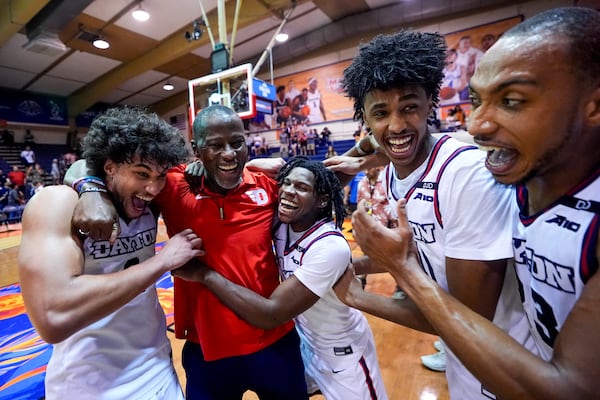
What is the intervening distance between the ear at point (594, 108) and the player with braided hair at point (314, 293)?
1.08 meters

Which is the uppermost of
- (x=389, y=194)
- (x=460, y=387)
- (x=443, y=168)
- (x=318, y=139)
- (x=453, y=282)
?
(x=318, y=139)

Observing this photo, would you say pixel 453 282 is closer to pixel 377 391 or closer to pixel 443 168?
pixel 443 168

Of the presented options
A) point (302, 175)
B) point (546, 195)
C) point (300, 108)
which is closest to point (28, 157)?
point (300, 108)

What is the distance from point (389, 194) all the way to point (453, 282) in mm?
591

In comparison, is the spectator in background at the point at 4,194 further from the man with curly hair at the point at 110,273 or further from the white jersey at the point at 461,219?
the white jersey at the point at 461,219

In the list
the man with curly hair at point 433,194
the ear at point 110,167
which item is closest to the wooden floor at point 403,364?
the man with curly hair at point 433,194

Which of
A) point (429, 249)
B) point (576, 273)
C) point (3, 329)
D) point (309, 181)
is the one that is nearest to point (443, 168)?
point (429, 249)

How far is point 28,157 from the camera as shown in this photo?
15.2 metres

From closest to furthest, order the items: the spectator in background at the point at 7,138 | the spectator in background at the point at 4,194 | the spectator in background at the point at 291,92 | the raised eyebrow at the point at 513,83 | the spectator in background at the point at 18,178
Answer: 1. the raised eyebrow at the point at 513,83
2. the spectator in background at the point at 4,194
3. the spectator in background at the point at 18,178
4. the spectator in background at the point at 291,92
5. the spectator in background at the point at 7,138

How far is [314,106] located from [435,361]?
1298 centimetres

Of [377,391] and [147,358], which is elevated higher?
[147,358]

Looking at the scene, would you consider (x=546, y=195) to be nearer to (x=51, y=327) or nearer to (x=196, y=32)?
(x=51, y=327)

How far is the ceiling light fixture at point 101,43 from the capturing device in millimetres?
10983

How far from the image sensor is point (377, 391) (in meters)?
1.78
